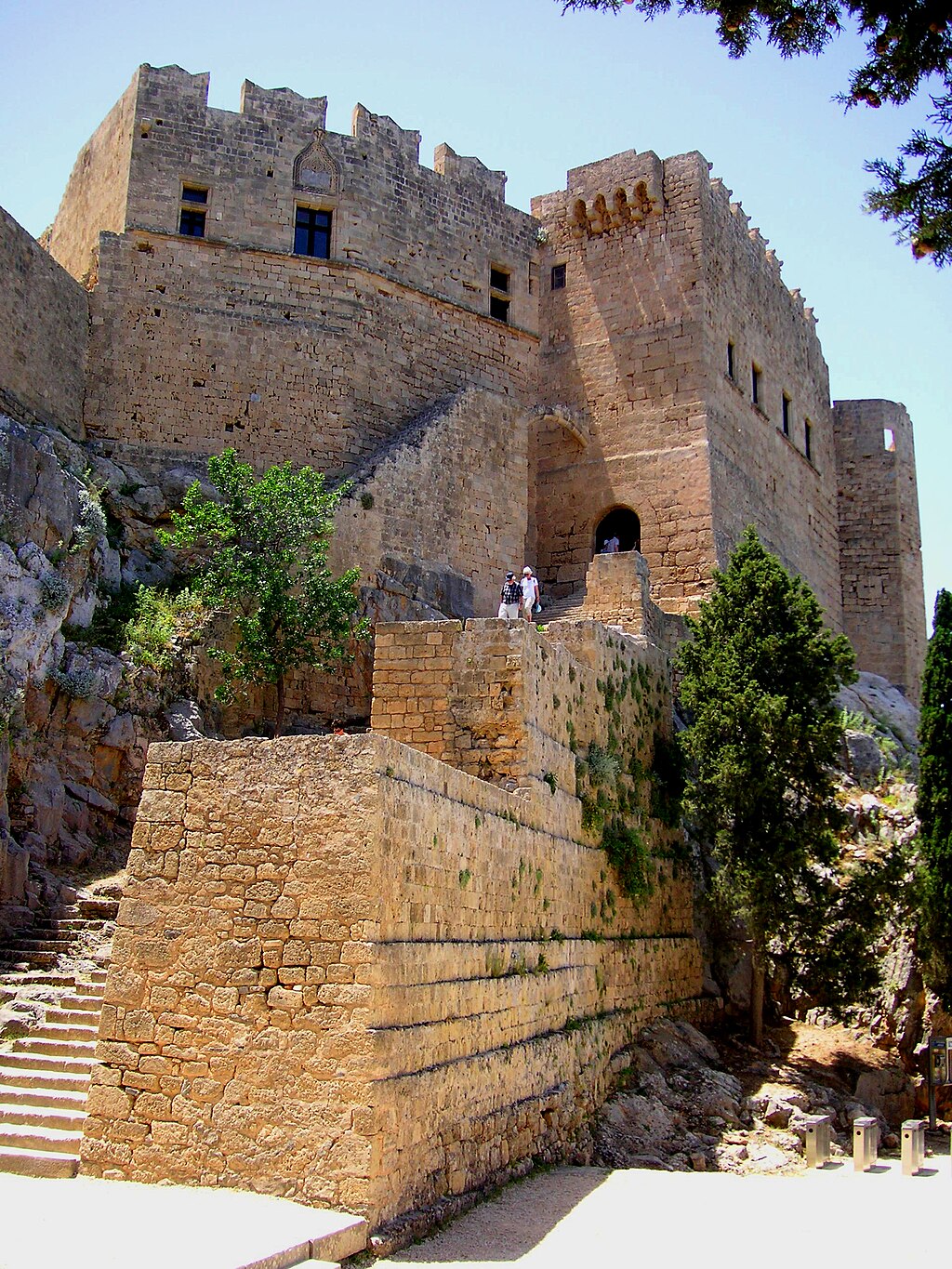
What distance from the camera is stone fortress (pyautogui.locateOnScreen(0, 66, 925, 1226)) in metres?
8.13

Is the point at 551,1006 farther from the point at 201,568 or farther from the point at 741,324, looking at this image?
the point at 741,324

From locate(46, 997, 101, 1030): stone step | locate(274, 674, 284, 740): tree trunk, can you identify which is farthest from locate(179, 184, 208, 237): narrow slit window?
locate(46, 997, 101, 1030): stone step

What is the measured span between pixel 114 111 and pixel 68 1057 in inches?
717

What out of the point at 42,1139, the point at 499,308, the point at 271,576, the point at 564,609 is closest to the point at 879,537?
the point at 499,308

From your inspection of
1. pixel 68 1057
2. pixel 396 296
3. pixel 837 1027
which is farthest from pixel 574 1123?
pixel 396 296

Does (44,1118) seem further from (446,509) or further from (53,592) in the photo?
(446,509)

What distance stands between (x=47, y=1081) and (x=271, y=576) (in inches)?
341

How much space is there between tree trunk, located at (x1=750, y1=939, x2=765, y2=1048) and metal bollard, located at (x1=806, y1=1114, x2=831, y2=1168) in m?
3.24

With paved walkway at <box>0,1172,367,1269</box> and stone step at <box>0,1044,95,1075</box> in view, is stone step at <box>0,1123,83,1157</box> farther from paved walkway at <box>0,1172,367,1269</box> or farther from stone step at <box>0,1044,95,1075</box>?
stone step at <box>0,1044,95,1075</box>

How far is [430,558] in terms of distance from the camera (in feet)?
67.9

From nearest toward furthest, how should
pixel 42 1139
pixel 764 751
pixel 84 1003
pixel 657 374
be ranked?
1. pixel 42 1139
2. pixel 84 1003
3. pixel 764 751
4. pixel 657 374

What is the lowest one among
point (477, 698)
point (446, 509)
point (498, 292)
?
point (477, 698)

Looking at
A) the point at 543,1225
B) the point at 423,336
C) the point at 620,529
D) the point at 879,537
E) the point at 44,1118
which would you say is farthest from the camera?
the point at 879,537

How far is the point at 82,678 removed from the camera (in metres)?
15.2
